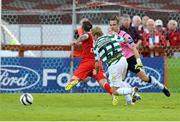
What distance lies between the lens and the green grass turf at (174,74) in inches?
926

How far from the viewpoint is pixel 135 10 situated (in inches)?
Answer: 1030

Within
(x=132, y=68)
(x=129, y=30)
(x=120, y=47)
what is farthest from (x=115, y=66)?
(x=129, y=30)

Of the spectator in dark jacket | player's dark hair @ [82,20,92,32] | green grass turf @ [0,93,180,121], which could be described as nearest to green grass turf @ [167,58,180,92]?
the spectator in dark jacket

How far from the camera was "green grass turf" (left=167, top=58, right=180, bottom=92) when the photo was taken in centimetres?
2352

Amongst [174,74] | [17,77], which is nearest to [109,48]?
[17,77]

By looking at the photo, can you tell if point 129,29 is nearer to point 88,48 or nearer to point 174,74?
point 88,48

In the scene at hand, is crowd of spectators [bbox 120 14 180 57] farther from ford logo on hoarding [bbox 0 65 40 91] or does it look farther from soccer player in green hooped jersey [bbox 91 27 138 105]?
soccer player in green hooped jersey [bbox 91 27 138 105]

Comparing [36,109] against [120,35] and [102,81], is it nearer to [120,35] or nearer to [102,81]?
[120,35]

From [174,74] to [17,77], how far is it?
469cm

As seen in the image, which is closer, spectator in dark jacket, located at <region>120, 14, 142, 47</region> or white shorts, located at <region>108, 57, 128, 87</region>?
white shorts, located at <region>108, 57, 128, 87</region>

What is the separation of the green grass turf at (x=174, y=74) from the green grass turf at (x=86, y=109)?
286 centimetres

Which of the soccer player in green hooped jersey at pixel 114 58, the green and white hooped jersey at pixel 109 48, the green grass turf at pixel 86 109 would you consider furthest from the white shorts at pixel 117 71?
the green grass turf at pixel 86 109

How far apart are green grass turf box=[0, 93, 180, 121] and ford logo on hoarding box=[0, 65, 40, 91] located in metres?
2.93

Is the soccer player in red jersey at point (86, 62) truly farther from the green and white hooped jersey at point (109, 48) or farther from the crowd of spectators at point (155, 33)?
the crowd of spectators at point (155, 33)
